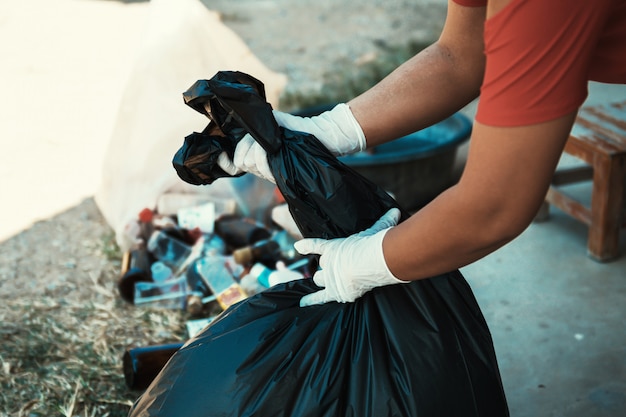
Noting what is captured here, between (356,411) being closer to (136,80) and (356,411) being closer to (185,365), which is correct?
(185,365)

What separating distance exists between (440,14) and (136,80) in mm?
4083

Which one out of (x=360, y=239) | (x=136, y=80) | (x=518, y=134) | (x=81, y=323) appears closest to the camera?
(x=518, y=134)

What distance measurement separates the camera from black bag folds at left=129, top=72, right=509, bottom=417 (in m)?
1.43

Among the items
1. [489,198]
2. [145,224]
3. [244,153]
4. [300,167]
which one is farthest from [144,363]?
[489,198]

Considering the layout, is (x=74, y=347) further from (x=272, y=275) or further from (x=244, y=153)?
(x=244, y=153)

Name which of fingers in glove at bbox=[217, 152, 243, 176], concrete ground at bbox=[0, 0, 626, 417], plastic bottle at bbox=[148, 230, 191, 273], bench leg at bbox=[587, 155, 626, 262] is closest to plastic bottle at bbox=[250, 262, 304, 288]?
plastic bottle at bbox=[148, 230, 191, 273]

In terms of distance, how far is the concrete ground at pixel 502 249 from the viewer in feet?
7.66

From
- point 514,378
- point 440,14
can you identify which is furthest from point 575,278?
point 440,14

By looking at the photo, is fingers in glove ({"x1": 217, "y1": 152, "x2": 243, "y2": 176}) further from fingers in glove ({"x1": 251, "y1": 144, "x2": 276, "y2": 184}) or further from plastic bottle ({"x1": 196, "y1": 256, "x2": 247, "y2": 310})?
plastic bottle ({"x1": 196, "y1": 256, "x2": 247, "y2": 310})

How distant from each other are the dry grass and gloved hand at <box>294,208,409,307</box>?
1.04 meters

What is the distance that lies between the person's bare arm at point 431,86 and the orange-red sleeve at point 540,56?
1.70 ft

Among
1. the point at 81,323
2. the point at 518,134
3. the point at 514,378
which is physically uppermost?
the point at 518,134

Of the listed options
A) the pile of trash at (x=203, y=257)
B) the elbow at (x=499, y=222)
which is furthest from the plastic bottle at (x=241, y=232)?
the elbow at (x=499, y=222)

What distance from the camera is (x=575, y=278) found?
288cm
